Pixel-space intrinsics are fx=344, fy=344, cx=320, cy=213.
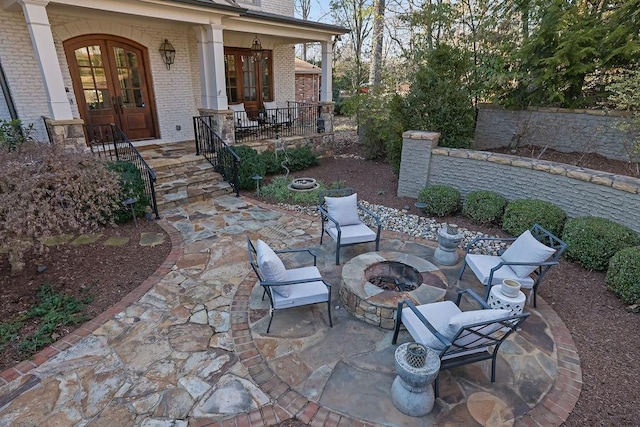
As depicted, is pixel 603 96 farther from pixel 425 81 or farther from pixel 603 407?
pixel 603 407

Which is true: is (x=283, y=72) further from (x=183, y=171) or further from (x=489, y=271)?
(x=489, y=271)

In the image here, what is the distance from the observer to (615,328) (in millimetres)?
3498

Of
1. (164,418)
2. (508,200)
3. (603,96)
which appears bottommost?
(164,418)

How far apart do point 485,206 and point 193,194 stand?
5644mm

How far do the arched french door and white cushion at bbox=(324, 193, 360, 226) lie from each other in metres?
6.69

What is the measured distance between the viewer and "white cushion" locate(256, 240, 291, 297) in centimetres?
328

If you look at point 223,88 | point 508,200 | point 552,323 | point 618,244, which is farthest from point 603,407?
point 223,88

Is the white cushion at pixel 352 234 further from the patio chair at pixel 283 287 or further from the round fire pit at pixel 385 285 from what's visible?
the patio chair at pixel 283 287

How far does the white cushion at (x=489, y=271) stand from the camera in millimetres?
3734

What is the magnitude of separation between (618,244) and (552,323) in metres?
1.62

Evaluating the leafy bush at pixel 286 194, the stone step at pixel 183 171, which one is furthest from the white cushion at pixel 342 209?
the stone step at pixel 183 171

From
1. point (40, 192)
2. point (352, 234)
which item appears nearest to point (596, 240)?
point (352, 234)

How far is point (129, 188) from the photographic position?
19.5ft

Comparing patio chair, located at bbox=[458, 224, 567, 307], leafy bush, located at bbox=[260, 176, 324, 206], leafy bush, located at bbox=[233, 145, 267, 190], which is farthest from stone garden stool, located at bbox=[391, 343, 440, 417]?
leafy bush, located at bbox=[233, 145, 267, 190]
